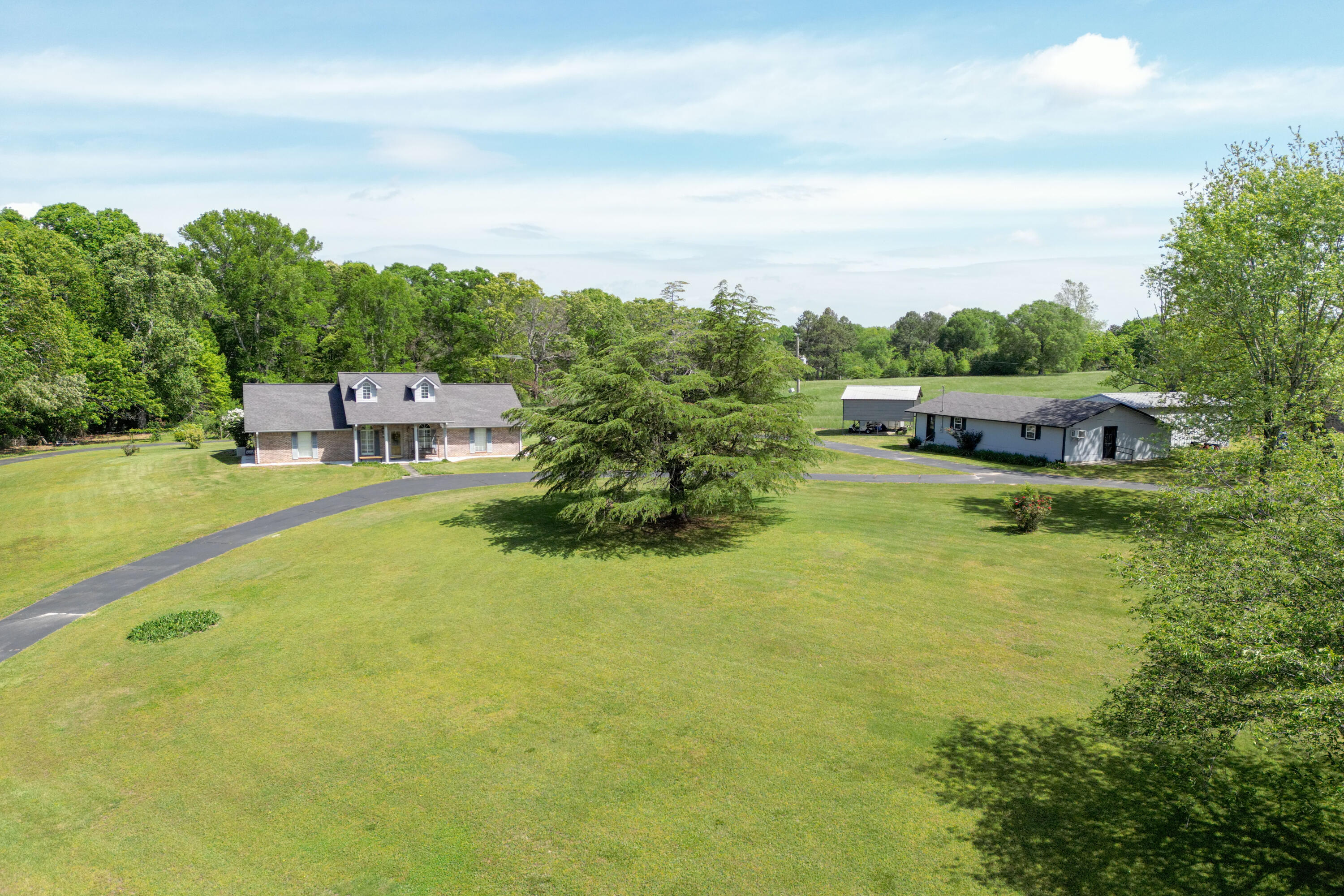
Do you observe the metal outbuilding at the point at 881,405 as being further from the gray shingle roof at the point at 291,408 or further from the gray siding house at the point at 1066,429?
the gray shingle roof at the point at 291,408

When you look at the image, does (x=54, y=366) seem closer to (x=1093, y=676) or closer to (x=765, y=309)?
(x=765, y=309)

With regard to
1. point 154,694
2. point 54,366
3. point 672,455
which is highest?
point 54,366

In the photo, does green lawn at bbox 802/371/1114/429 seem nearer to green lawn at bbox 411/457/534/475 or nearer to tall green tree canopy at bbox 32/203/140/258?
green lawn at bbox 411/457/534/475

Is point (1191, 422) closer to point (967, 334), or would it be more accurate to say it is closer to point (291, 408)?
point (291, 408)

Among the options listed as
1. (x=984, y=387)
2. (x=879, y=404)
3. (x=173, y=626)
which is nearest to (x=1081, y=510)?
(x=173, y=626)

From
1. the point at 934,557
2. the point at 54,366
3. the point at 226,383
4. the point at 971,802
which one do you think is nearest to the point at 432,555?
the point at 934,557

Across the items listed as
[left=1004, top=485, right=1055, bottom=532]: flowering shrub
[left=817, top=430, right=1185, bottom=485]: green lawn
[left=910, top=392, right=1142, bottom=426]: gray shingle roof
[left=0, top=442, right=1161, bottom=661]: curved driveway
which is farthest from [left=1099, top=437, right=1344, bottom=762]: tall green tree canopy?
[left=910, top=392, right=1142, bottom=426]: gray shingle roof

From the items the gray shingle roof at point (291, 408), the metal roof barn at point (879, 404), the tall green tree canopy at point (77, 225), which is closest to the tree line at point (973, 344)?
the metal roof barn at point (879, 404)
